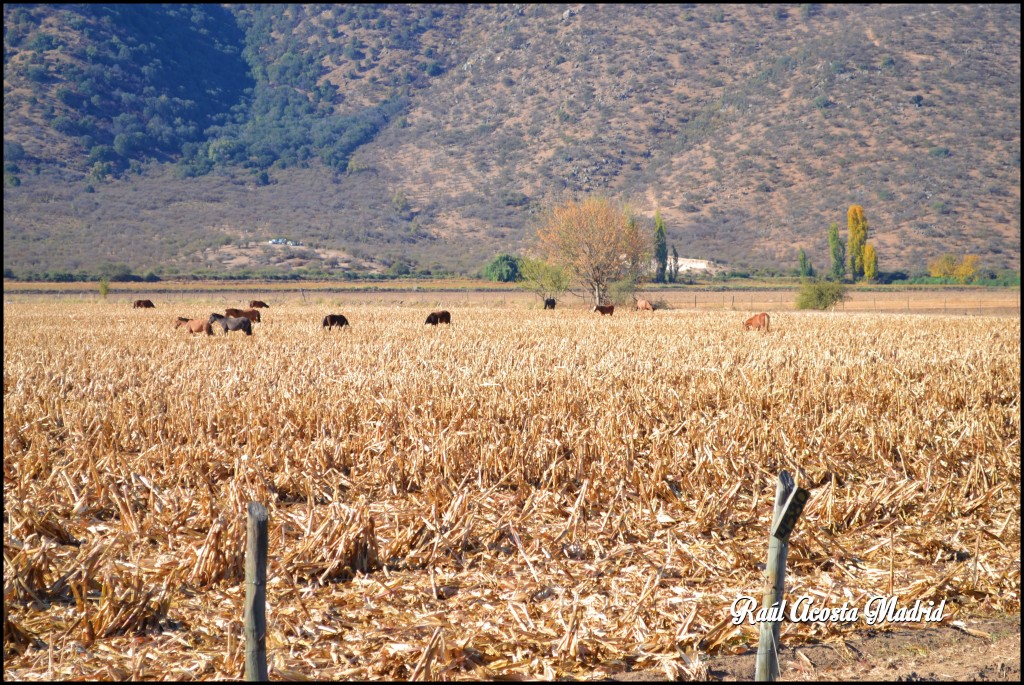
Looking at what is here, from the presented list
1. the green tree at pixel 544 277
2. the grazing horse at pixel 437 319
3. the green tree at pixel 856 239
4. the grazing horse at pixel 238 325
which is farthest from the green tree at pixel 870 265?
the grazing horse at pixel 238 325

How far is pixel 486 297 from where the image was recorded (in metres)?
64.7

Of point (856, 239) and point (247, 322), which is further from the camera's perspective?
point (856, 239)

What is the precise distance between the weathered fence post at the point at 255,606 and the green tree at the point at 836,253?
101 m

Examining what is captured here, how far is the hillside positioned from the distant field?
1145 inches

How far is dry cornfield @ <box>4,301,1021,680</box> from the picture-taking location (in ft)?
14.7

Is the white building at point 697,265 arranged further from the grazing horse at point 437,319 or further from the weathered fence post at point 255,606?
the weathered fence post at point 255,606

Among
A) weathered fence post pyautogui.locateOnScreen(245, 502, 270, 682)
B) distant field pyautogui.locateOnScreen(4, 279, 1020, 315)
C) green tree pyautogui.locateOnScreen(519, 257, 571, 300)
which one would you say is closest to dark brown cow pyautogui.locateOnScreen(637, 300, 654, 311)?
green tree pyautogui.locateOnScreen(519, 257, 571, 300)

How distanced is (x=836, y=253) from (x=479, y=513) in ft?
326

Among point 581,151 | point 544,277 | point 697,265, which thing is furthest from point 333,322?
point 581,151

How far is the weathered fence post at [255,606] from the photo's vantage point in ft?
10.2

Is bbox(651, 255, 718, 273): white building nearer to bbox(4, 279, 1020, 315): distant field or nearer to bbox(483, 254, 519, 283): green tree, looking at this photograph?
bbox(483, 254, 519, 283): green tree

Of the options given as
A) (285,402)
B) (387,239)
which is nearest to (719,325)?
(285,402)

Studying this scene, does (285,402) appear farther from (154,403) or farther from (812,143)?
(812,143)
